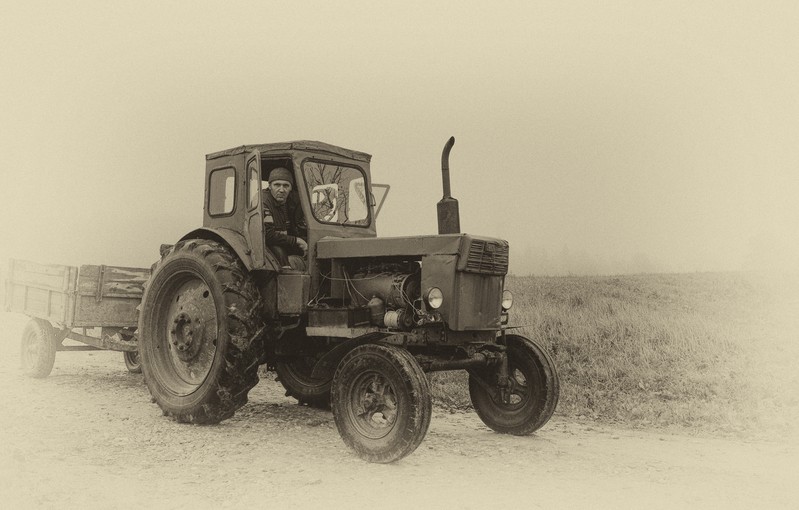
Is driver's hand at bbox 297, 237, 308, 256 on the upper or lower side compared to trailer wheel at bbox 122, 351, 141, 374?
upper

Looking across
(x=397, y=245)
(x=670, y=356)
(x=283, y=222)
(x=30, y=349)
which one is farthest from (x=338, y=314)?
(x=670, y=356)

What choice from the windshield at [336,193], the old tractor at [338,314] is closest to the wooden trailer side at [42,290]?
the old tractor at [338,314]

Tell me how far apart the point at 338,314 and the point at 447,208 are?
1411 mm

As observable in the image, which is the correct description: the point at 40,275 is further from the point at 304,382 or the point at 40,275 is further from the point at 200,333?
the point at 304,382

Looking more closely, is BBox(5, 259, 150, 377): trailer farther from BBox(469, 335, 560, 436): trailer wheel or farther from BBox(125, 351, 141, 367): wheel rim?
BBox(469, 335, 560, 436): trailer wheel

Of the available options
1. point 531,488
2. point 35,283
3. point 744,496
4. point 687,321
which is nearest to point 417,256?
point 531,488

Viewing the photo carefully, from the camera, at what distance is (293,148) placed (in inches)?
287

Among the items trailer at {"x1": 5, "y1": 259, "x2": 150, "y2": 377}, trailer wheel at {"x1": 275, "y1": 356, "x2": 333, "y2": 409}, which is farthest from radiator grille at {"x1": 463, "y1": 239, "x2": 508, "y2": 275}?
trailer at {"x1": 5, "y1": 259, "x2": 150, "y2": 377}

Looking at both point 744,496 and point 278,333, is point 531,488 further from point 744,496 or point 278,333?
point 278,333

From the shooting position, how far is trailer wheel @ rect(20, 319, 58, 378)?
9.81 meters

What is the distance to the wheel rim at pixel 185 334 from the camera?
7242 millimetres

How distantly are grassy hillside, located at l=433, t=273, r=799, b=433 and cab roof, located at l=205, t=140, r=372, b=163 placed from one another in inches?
133

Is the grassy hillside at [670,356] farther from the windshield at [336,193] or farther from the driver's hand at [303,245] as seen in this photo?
the driver's hand at [303,245]

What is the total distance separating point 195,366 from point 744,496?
5.17 metres
